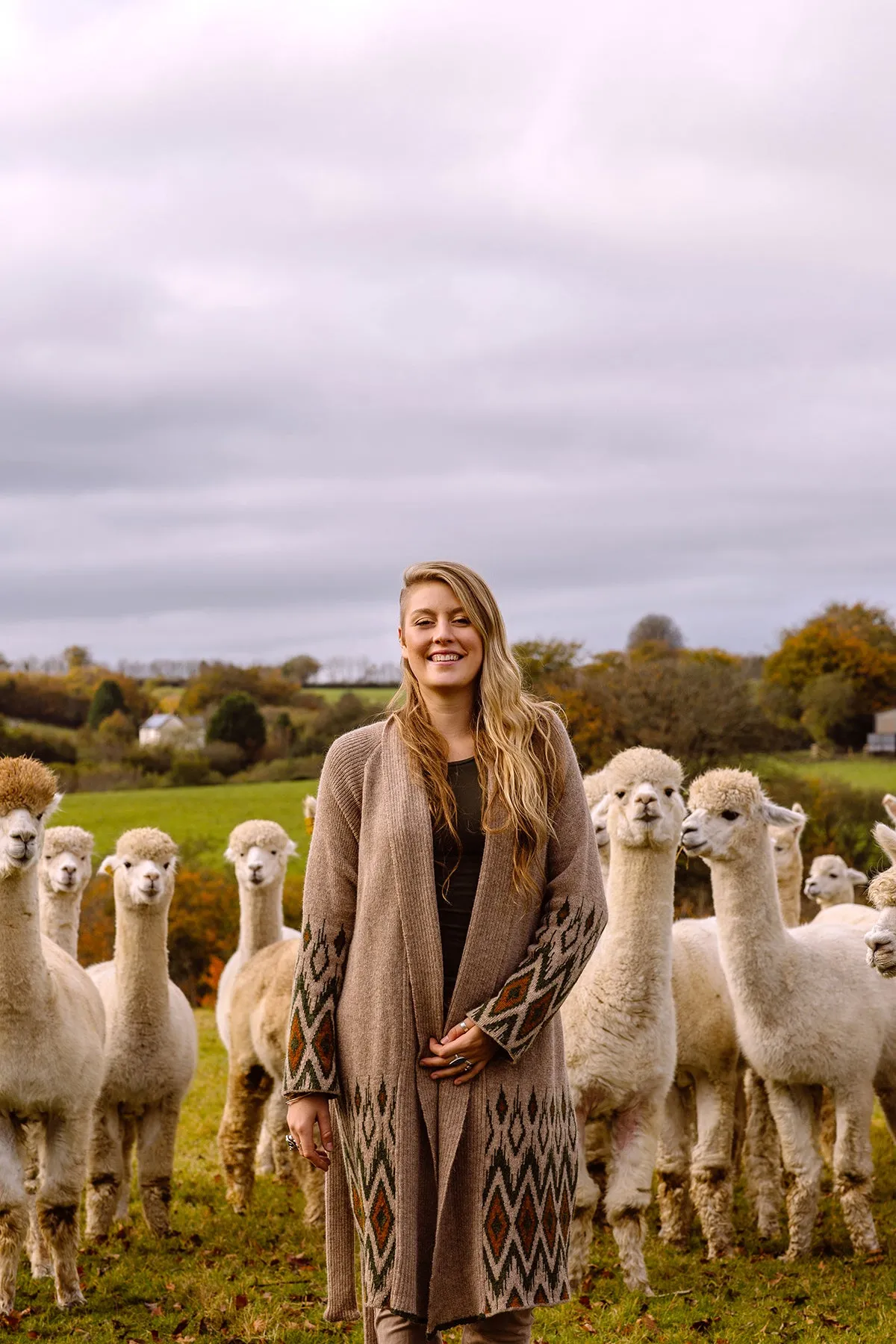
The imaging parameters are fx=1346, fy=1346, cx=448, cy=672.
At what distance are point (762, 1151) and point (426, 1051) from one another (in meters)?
5.16

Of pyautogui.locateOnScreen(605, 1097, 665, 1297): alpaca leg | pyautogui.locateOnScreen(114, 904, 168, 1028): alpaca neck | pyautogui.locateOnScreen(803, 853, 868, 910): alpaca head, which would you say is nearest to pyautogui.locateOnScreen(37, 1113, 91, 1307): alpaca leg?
pyautogui.locateOnScreen(114, 904, 168, 1028): alpaca neck

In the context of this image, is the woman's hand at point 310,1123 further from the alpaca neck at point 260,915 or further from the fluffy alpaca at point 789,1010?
the alpaca neck at point 260,915

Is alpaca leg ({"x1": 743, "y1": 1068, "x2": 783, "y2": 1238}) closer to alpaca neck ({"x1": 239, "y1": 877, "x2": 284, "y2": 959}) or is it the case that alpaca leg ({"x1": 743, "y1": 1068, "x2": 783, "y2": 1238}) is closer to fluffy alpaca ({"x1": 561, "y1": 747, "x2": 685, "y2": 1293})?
fluffy alpaca ({"x1": 561, "y1": 747, "x2": 685, "y2": 1293})

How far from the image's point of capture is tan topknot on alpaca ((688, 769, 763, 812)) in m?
7.29

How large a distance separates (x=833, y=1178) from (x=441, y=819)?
21.2 feet

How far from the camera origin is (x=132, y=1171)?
10.3 metres

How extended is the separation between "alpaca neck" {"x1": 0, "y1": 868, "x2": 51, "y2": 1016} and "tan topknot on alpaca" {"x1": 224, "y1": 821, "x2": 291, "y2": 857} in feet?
9.38

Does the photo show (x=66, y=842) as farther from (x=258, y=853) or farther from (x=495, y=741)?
(x=495, y=741)

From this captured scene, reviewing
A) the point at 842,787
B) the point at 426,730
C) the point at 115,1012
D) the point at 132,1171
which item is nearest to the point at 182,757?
the point at 842,787

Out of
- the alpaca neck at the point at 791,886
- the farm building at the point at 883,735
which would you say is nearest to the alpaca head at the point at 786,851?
the alpaca neck at the point at 791,886

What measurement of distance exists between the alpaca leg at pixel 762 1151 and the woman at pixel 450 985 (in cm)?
455

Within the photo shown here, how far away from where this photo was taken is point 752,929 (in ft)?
23.9

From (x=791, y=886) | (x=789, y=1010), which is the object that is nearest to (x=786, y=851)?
(x=791, y=886)

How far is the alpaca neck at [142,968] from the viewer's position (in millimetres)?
7895
